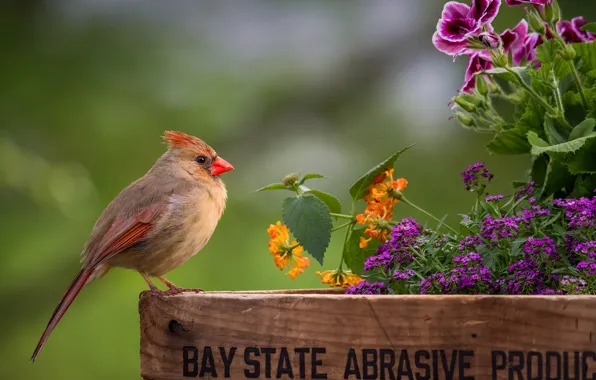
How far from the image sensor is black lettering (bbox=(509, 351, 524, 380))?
1.25 meters

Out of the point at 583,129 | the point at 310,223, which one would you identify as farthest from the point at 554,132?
the point at 310,223

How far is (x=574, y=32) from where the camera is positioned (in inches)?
79.4

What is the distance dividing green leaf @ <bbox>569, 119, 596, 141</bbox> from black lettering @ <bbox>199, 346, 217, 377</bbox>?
81 centimetres

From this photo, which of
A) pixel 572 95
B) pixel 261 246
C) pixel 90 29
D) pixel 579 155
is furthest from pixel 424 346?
pixel 90 29

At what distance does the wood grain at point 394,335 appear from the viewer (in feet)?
4.08

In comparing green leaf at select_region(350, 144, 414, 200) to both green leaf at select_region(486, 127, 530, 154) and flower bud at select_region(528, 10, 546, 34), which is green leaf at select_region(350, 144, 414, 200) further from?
flower bud at select_region(528, 10, 546, 34)

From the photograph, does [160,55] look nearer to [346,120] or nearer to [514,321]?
[346,120]

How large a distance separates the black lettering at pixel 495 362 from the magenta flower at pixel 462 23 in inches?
25.8

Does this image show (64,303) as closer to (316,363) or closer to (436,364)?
(316,363)

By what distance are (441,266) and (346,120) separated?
1.49 metres

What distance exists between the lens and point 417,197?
9.10ft

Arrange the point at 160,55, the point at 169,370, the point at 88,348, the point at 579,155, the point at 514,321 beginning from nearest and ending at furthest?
the point at 514,321 → the point at 169,370 → the point at 579,155 → the point at 88,348 → the point at 160,55

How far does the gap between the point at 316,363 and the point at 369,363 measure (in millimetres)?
84

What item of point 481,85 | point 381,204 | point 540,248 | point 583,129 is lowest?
point 540,248
